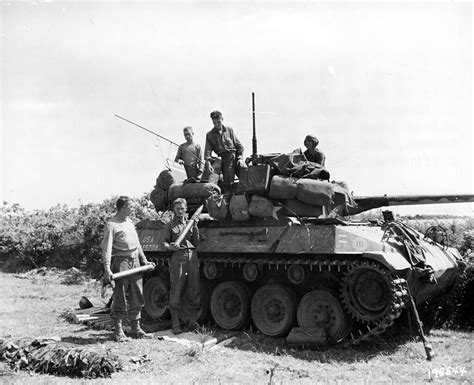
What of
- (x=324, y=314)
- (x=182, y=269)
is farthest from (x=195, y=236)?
(x=324, y=314)

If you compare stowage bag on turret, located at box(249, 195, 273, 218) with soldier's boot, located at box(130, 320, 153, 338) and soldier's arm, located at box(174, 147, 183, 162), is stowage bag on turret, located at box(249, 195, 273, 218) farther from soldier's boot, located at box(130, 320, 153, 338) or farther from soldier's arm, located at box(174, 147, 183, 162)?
soldier's boot, located at box(130, 320, 153, 338)

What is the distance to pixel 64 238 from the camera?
22578mm

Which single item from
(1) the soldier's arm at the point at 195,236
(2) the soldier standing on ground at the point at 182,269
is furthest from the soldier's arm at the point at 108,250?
(1) the soldier's arm at the point at 195,236

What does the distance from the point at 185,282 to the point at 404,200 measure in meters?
4.58

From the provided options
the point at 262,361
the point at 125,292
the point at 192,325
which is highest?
the point at 125,292

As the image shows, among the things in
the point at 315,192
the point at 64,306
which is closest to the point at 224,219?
the point at 315,192

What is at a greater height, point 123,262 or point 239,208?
point 239,208

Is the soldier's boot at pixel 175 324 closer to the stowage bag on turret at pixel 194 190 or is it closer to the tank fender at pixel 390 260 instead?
the stowage bag on turret at pixel 194 190

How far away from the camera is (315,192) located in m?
9.54

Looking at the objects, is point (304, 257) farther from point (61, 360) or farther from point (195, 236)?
point (61, 360)

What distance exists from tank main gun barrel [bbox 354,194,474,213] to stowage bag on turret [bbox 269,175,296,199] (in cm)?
179

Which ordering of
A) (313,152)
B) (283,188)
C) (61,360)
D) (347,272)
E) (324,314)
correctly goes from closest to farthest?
(61,360) → (347,272) → (324,314) → (283,188) → (313,152)

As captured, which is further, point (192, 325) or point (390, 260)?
point (192, 325)

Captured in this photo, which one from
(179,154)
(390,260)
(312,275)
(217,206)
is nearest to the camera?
(390,260)
